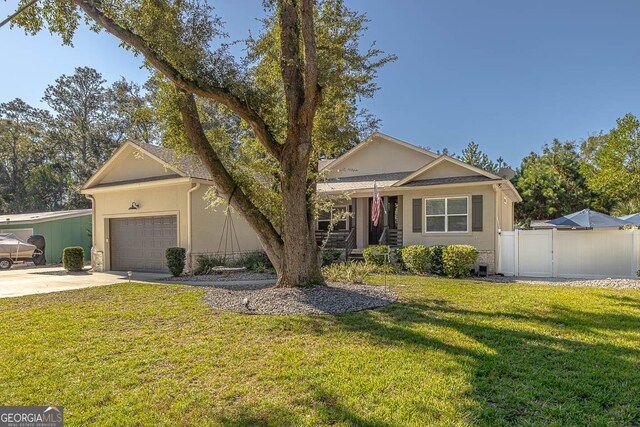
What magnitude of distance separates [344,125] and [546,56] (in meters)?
11.5

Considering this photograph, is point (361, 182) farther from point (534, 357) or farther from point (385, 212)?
point (534, 357)

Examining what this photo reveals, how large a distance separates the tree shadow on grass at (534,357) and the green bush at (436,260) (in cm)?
578

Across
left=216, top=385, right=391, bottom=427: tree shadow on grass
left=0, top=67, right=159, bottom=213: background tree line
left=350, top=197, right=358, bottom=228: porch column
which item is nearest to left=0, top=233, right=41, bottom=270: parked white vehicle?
left=350, top=197, right=358, bottom=228: porch column

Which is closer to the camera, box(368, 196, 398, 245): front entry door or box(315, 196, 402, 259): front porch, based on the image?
box(315, 196, 402, 259): front porch

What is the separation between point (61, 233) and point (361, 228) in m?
17.9

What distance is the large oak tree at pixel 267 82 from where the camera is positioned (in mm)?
7922

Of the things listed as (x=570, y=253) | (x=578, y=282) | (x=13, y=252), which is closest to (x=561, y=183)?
(x=570, y=253)

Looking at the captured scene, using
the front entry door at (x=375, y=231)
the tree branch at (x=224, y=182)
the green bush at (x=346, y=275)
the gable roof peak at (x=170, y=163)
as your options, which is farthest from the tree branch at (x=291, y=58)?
the front entry door at (x=375, y=231)

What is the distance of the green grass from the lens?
3.35 metres

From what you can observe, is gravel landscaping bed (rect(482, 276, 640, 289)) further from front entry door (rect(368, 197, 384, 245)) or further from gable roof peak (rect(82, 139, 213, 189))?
gable roof peak (rect(82, 139, 213, 189))

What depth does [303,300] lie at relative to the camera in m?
7.82

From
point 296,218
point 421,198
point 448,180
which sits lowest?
point 296,218

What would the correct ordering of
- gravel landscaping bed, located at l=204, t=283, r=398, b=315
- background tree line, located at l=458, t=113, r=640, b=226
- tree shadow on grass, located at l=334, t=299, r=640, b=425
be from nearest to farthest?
tree shadow on grass, located at l=334, t=299, r=640, b=425 < gravel landscaping bed, located at l=204, t=283, r=398, b=315 < background tree line, located at l=458, t=113, r=640, b=226

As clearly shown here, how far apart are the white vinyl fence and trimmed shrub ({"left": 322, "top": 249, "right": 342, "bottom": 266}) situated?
6.32 meters
